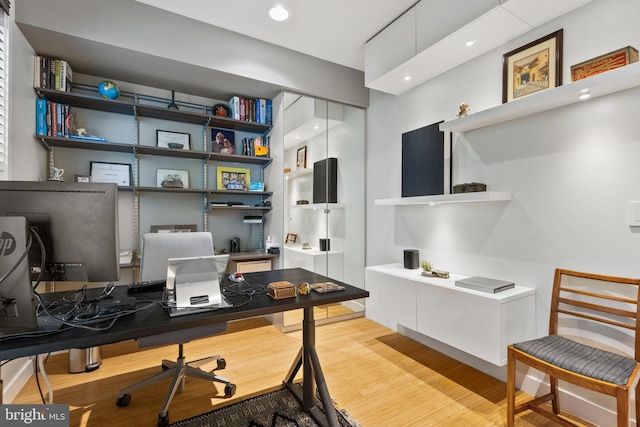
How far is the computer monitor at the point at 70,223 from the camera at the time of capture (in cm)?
114

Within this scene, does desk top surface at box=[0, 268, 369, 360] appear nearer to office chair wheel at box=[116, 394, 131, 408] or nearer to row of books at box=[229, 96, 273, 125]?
office chair wheel at box=[116, 394, 131, 408]

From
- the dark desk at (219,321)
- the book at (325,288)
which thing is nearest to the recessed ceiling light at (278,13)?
the dark desk at (219,321)

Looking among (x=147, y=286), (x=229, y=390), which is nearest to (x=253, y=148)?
(x=147, y=286)

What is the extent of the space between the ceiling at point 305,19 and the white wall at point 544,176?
77 centimetres

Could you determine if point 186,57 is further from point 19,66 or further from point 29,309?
point 29,309

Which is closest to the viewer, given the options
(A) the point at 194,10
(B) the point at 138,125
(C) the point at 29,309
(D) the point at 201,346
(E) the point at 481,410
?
(C) the point at 29,309

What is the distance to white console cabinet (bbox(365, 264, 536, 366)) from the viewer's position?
1908mm

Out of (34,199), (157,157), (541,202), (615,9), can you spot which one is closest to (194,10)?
(157,157)

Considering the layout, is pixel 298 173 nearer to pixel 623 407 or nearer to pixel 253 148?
pixel 253 148

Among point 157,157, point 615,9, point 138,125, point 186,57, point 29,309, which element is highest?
point 186,57

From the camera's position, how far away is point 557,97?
1719 millimetres

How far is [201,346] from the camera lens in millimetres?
2766

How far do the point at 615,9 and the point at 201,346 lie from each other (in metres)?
3.88

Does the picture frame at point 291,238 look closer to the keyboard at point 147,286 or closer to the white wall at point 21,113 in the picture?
the keyboard at point 147,286
